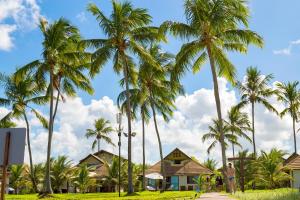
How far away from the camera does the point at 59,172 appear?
4647 centimetres

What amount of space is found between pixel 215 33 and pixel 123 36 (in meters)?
7.02

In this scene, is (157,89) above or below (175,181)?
above

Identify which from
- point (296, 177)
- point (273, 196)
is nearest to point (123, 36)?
point (273, 196)

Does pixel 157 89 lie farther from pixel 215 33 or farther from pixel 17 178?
pixel 17 178

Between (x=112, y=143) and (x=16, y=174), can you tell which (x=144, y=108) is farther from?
(x=112, y=143)

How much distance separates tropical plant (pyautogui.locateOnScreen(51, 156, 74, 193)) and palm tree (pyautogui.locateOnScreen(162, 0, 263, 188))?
996 inches

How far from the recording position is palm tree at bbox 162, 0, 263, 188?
23422 mm

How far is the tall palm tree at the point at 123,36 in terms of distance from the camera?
28.4 metres

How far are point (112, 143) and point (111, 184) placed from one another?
20274 mm

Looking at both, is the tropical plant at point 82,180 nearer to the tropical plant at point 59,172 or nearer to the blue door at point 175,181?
the tropical plant at point 59,172

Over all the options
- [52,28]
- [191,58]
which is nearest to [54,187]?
[52,28]

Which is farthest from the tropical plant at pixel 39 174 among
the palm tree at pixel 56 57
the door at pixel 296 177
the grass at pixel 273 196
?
the grass at pixel 273 196

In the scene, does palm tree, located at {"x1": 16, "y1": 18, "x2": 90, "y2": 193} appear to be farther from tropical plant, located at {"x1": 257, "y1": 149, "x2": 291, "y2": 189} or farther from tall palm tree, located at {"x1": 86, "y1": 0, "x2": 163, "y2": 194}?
tropical plant, located at {"x1": 257, "y1": 149, "x2": 291, "y2": 189}

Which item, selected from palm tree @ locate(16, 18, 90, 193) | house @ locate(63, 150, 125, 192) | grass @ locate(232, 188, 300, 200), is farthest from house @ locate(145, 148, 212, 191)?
grass @ locate(232, 188, 300, 200)
